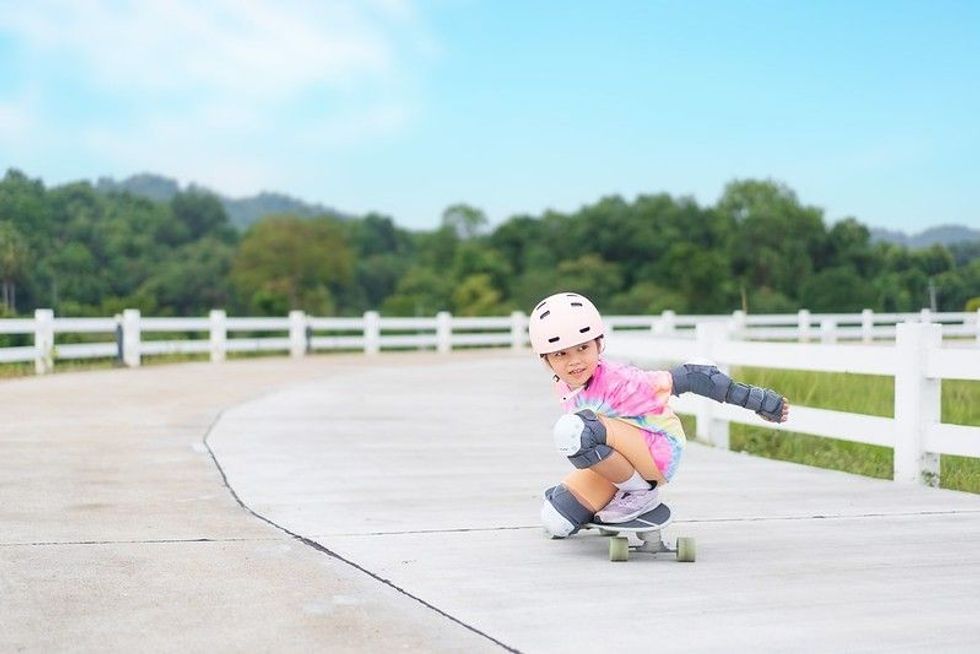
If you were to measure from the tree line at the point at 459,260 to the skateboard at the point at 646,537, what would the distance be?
20058mm

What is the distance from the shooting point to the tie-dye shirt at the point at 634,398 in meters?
6.54

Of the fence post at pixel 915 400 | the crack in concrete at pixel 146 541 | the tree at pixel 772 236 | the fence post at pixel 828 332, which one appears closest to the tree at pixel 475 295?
the tree at pixel 772 236

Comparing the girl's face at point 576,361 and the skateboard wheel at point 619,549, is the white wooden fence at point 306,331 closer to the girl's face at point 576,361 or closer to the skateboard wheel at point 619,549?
the skateboard wheel at point 619,549

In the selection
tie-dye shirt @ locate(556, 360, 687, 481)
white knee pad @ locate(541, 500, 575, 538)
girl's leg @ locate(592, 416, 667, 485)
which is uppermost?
tie-dye shirt @ locate(556, 360, 687, 481)

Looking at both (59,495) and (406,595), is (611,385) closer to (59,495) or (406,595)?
(406,595)

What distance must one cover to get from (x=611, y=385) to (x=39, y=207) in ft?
133

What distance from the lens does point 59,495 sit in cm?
897

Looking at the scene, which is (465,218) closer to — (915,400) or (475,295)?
(475,295)

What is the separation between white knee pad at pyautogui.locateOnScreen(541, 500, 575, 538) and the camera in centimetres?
689

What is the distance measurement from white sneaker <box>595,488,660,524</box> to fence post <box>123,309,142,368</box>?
20461 mm

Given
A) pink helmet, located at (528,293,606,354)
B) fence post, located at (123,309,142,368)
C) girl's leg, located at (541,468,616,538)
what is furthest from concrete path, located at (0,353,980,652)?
fence post, located at (123,309,142,368)

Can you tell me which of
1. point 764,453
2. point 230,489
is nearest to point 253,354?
point 764,453

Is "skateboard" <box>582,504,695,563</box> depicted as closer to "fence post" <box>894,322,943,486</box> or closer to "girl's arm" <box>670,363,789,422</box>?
"girl's arm" <box>670,363,789,422</box>

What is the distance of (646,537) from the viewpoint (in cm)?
669
